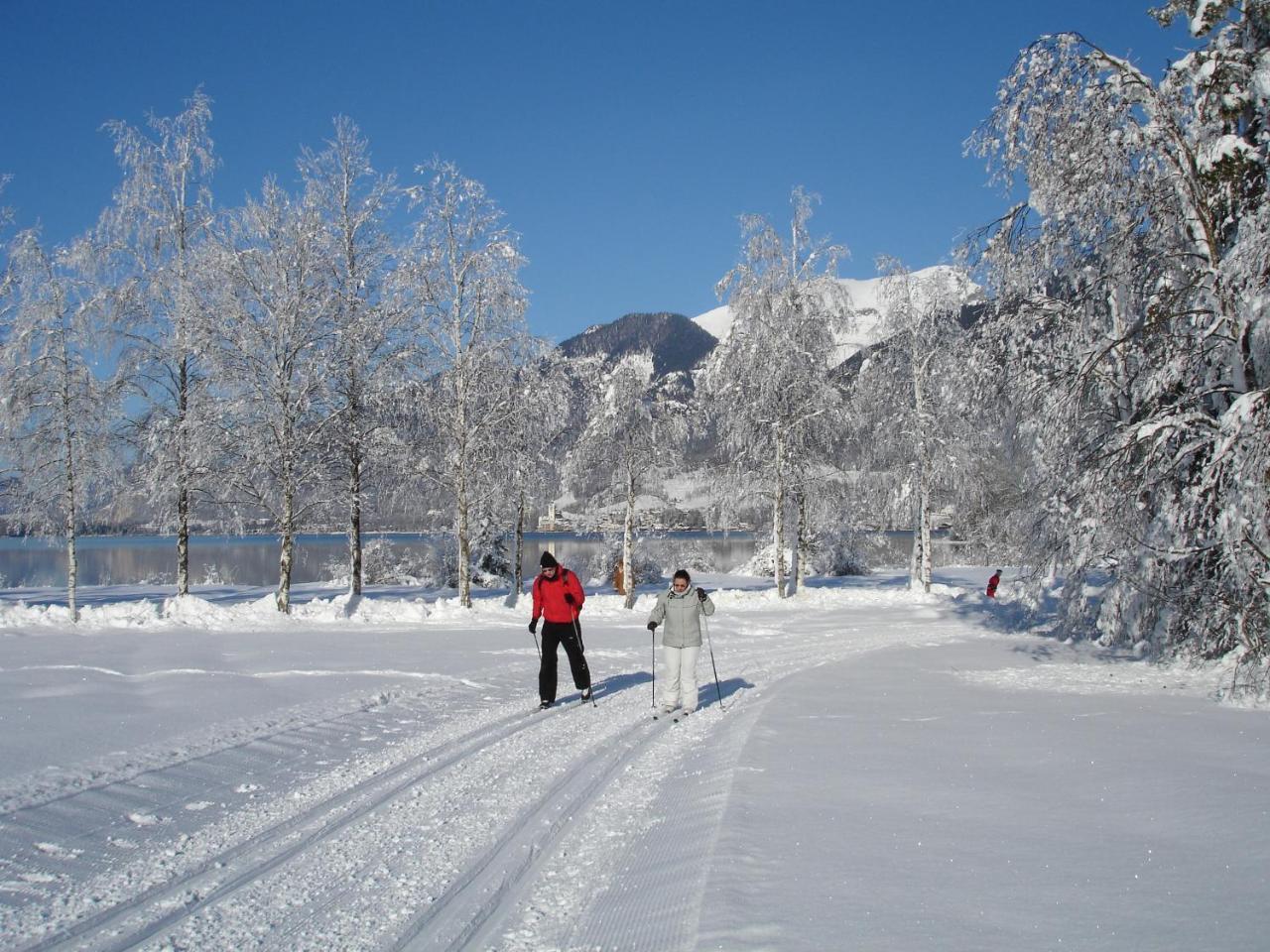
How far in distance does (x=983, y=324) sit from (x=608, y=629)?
1010 cm

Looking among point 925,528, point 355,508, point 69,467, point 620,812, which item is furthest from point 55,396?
point 925,528

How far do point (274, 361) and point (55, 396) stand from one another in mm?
5364

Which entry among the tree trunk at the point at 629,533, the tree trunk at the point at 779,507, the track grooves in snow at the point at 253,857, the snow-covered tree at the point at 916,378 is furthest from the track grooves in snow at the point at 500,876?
the snow-covered tree at the point at 916,378

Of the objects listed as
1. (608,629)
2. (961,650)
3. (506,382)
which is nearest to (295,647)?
(608,629)

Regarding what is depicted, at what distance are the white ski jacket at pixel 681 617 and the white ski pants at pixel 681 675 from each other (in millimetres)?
95

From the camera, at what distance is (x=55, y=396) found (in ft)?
67.0

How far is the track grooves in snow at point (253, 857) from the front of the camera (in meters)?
4.08

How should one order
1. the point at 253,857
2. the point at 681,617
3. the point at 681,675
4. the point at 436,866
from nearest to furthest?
the point at 436,866 < the point at 253,857 < the point at 681,675 < the point at 681,617

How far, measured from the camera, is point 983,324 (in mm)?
16000

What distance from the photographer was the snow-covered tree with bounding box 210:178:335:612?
20234 millimetres

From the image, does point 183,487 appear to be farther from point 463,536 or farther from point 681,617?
point 681,617

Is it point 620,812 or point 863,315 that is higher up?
point 863,315

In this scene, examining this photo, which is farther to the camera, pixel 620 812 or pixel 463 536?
pixel 463 536

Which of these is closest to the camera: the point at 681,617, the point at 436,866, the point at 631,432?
the point at 436,866
